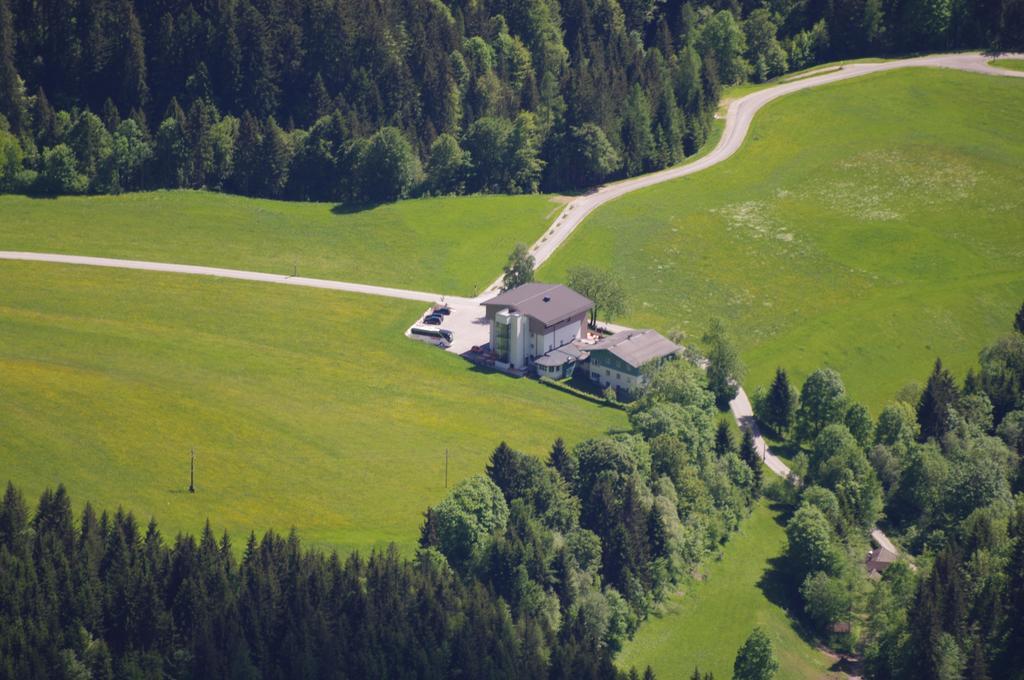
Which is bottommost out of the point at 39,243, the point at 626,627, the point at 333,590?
the point at 626,627

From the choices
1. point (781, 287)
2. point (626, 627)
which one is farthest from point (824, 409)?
point (626, 627)

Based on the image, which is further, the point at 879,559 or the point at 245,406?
the point at 879,559

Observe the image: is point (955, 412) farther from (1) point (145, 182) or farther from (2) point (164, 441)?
(1) point (145, 182)

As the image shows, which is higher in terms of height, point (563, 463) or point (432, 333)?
point (432, 333)

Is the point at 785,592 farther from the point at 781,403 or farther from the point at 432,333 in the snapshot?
the point at 432,333

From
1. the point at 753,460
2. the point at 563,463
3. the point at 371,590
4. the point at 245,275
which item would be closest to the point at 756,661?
the point at 563,463

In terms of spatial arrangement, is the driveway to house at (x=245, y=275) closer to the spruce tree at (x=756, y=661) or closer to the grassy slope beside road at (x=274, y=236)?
the grassy slope beside road at (x=274, y=236)

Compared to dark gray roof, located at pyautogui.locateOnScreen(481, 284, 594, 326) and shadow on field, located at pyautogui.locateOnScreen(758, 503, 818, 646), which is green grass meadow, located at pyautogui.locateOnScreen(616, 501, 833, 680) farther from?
→ dark gray roof, located at pyautogui.locateOnScreen(481, 284, 594, 326)

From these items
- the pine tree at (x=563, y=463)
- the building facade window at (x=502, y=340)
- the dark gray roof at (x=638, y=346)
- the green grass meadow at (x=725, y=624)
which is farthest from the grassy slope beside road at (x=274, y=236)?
the green grass meadow at (x=725, y=624)
